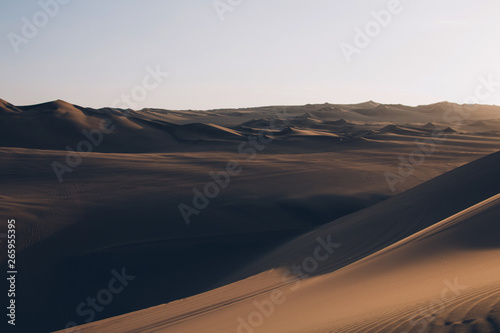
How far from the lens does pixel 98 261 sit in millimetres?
11328

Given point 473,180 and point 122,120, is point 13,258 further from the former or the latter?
point 122,120

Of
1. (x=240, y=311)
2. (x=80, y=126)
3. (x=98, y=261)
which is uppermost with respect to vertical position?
(x=80, y=126)

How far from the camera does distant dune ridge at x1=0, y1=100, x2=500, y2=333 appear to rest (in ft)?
18.8

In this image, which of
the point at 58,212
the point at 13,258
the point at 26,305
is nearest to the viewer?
the point at 26,305

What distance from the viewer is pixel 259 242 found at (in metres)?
13.0

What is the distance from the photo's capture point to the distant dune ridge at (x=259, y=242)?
5.72 meters

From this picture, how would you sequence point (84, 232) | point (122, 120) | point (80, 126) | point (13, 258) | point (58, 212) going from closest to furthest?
point (13, 258) → point (84, 232) → point (58, 212) → point (80, 126) → point (122, 120)

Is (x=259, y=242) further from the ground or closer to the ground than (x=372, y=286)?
further from the ground

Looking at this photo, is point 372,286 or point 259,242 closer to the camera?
point 372,286

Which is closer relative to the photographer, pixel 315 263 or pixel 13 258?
pixel 315 263

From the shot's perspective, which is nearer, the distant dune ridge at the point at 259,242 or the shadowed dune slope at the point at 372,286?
the shadowed dune slope at the point at 372,286

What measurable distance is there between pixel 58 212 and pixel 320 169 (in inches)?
492

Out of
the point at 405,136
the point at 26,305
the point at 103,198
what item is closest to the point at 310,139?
the point at 405,136

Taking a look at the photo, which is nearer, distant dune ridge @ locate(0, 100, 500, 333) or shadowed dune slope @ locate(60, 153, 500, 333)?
shadowed dune slope @ locate(60, 153, 500, 333)
